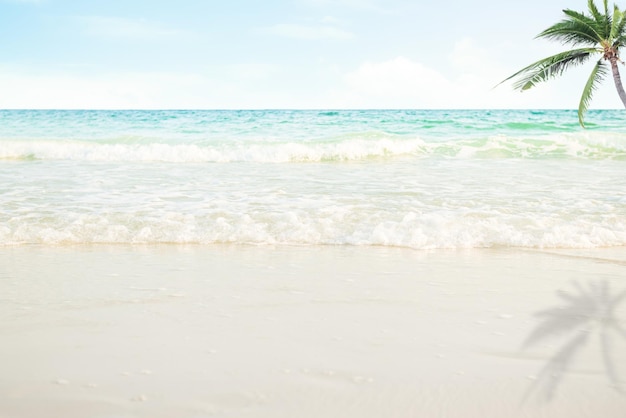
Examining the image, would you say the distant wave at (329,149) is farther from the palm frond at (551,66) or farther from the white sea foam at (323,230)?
the white sea foam at (323,230)

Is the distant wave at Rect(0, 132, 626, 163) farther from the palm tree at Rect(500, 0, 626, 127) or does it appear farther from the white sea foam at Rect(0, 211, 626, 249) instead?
the white sea foam at Rect(0, 211, 626, 249)

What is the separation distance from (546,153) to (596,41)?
271 inches

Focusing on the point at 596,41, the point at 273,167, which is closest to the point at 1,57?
the point at 273,167

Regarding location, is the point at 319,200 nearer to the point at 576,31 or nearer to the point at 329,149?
the point at 576,31

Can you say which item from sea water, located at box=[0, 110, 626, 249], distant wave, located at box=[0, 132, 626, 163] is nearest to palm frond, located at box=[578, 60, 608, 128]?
sea water, located at box=[0, 110, 626, 249]

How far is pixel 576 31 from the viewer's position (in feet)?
48.2

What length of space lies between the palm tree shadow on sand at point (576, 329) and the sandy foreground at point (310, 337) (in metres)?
0.01

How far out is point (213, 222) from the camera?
24.9ft

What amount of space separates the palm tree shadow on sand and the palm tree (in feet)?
33.4

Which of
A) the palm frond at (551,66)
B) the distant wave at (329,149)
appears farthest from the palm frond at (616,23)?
the distant wave at (329,149)

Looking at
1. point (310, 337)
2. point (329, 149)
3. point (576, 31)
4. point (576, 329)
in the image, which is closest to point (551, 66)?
point (576, 31)

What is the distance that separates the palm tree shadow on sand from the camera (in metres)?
3.04

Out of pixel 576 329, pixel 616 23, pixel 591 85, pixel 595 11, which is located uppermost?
pixel 595 11

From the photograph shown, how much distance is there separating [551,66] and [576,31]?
1039mm
